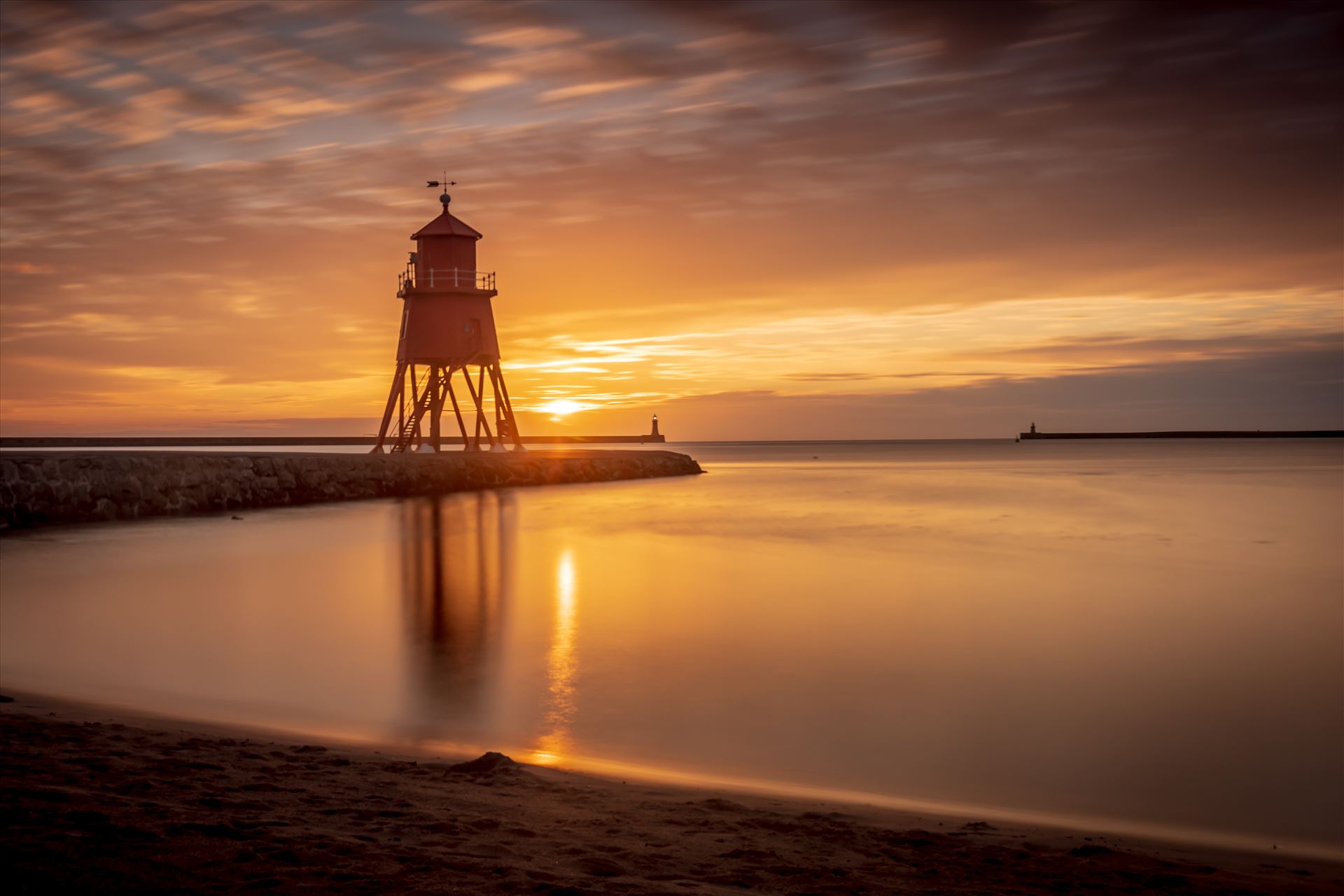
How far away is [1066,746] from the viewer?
7176 mm

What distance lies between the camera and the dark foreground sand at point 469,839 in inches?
139

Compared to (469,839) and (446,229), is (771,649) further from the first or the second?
(446,229)

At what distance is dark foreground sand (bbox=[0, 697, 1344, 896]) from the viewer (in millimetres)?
3529

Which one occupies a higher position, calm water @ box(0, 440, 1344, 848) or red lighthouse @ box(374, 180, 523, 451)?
red lighthouse @ box(374, 180, 523, 451)

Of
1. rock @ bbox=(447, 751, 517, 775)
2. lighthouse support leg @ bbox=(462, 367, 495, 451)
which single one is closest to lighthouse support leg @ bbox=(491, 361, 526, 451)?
lighthouse support leg @ bbox=(462, 367, 495, 451)

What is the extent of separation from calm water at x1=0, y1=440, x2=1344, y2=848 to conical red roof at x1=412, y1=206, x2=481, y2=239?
14.8 m

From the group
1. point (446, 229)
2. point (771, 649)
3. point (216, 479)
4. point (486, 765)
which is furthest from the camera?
point (446, 229)

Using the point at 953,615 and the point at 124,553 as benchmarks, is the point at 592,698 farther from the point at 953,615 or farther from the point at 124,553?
the point at 124,553

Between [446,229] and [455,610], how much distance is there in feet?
82.9

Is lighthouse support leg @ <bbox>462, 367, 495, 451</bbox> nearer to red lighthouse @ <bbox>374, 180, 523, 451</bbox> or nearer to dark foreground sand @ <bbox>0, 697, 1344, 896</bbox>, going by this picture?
red lighthouse @ <bbox>374, 180, 523, 451</bbox>

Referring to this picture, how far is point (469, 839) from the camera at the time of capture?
4.14 metres

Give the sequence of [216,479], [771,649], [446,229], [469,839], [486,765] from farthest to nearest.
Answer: [446,229], [216,479], [771,649], [486,765], [469,839]

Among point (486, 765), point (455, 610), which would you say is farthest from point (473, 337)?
point (486, 765)

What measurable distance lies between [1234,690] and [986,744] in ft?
10.9
